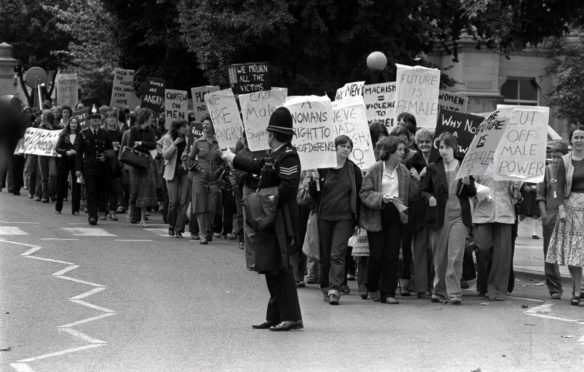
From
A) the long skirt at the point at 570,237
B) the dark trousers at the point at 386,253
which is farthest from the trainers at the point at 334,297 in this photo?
the long skirt at the point at 570,237

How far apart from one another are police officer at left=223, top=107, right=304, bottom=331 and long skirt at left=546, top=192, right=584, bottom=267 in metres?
3.86

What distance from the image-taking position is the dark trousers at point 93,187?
1972cm

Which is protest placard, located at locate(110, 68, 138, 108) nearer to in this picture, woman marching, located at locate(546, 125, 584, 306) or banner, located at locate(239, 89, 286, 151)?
banner, located at locate(239, 89, 286, 151)

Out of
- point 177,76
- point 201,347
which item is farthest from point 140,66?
point 201,347

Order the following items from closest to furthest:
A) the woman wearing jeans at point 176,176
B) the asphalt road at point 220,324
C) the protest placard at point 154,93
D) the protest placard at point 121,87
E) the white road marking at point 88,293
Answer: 1. the asphalt road at point 220,324
2. the white road marking at point 88,293
3. the woman wearing jeans at point 176,176
4. the protest placard at point 154,93
5. the protest placard at point 121,87

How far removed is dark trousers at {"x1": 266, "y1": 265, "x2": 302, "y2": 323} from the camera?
10.1m

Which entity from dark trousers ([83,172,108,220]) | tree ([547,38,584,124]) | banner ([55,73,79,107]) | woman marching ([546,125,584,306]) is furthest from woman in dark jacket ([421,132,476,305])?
tree ([547,38,584,124])

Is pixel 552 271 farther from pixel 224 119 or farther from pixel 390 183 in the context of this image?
pixel 224 119

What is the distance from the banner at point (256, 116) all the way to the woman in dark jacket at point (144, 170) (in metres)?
6.37

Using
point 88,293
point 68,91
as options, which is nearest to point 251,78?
point 88,293

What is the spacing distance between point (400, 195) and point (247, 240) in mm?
2455

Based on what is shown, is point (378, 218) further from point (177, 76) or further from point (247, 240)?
point (177, 76)

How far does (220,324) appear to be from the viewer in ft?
34.1

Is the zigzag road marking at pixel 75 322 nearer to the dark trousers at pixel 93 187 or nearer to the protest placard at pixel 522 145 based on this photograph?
the dark trousers at pixel 93 187
